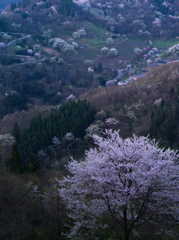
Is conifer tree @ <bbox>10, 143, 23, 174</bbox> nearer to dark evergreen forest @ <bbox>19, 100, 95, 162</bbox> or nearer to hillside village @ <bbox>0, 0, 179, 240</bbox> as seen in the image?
hillside village @ <bbox>0, 0, 179, 240</bbox>

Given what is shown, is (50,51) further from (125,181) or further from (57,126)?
(125,181)

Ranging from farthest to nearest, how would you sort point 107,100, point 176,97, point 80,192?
1. point 107,100
2. point 176,97
3. point 80,192

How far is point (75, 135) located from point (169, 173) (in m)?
23.5

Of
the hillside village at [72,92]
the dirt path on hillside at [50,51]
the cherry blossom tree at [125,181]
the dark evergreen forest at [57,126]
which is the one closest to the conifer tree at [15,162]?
the hillside village at [72,92]

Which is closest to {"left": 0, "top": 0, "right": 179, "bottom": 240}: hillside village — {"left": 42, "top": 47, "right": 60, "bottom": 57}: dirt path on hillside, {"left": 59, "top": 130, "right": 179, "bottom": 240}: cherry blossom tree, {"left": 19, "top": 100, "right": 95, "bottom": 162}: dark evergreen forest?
{"left": 42, "top": 47, "right": 60, "bottom": 57}: dirt path on hillside

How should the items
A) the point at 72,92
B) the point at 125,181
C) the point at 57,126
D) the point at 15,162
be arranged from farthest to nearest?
the point at 72,92
the point at 57,126
the point at 15,162
the point at 125,181

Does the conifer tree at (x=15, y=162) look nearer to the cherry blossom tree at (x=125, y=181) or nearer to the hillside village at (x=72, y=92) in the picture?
the hillside village at (x=72, y=92)

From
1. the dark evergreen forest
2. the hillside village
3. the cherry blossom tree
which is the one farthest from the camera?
the dark evergreen forest

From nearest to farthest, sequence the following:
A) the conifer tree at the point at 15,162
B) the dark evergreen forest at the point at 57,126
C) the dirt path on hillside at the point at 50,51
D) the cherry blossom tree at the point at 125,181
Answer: the cherry blossom tree at the point at 125,181 < the conifer tree at the point at 15,162 < the dark evergreen forest at the point at 57,126 < the dirt path on hillside at the point at 50,51

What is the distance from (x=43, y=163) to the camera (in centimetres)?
2688

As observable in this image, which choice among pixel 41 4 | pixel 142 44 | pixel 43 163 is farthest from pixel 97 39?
pixel 43 163

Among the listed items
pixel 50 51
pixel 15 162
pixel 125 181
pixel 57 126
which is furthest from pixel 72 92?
pixel 125 181

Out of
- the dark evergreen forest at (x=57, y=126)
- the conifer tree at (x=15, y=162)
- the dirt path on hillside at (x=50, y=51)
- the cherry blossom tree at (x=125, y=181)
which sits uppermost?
the cherry blossom tree at (x=125, y=181)

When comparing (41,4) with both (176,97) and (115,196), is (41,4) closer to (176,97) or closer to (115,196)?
(176,97)
